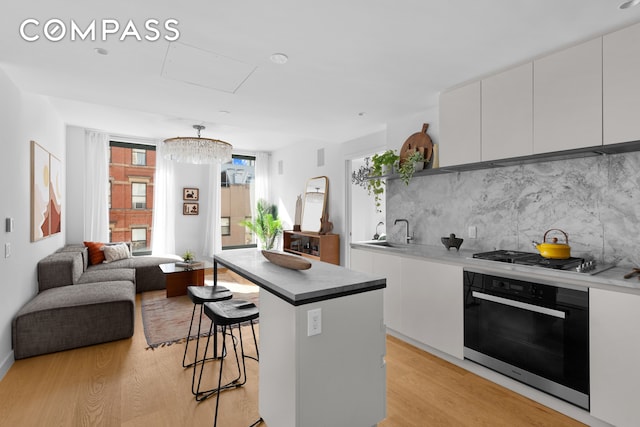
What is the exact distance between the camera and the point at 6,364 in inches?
100

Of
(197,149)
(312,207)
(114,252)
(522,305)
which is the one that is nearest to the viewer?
(522,305)

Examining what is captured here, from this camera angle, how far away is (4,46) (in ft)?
6.97

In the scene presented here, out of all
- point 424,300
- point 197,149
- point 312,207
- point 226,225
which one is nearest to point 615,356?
point 424,300

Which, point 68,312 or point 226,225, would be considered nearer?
point 68,312

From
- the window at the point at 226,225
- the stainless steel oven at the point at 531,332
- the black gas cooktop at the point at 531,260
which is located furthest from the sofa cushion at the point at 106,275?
the black gas cooktop at the point at 531,260

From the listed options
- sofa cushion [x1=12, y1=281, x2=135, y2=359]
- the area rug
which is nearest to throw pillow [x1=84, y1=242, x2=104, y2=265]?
the area rug

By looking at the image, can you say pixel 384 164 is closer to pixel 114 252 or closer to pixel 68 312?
pixel 68 312

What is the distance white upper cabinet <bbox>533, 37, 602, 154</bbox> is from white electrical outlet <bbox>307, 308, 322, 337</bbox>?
2.00 meters

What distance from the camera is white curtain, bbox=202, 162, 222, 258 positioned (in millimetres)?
6531

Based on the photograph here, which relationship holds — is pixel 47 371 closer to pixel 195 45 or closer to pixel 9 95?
pixel 9 95

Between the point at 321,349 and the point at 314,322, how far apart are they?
0.15 metres

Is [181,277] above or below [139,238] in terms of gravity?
below

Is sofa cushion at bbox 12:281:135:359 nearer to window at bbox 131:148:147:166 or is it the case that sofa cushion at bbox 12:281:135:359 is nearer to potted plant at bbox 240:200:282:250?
potted plant at bbox 240:200:282:250

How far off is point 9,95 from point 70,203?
3.24m
